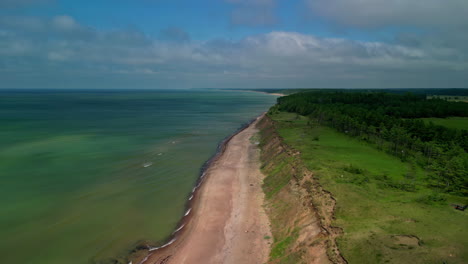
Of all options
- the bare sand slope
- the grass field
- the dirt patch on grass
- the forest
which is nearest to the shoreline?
the bare sand slope

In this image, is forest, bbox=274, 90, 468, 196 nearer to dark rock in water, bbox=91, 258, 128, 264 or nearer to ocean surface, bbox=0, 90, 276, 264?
dark rock in water, bbox=91, 258, 128, 264

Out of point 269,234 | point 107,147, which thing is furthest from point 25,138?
point 269,234

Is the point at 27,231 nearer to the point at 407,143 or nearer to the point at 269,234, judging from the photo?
the point at 269,234

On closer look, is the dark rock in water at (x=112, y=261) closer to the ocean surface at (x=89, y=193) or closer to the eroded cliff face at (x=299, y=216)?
the ocean surface at (x=89, y=193)

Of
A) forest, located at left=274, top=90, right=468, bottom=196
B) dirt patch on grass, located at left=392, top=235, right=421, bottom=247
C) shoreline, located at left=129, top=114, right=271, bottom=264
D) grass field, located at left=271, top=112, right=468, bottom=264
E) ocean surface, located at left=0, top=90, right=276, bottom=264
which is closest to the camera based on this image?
grass field, located at left=271, top=112, right=468, bottom=264

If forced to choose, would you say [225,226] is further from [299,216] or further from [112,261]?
[112,261]

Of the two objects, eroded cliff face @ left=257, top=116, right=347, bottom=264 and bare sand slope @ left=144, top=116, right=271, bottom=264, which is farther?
bare sand slope @ left=144, top=116, right=271, bottom=264

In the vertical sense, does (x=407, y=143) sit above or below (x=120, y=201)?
above
